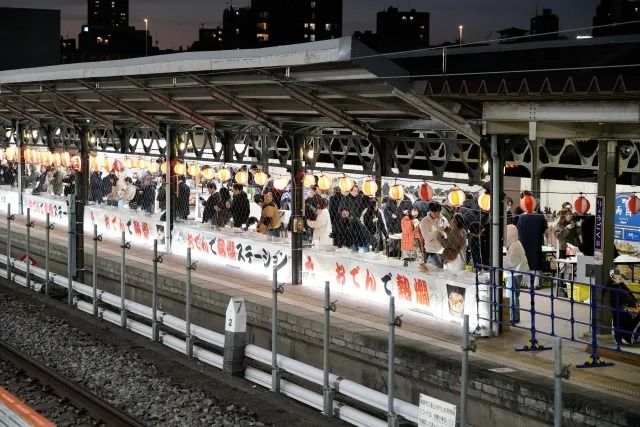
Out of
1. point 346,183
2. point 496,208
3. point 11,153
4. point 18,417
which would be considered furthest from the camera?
point 11,153

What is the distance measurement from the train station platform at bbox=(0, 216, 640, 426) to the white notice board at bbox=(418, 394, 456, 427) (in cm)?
144

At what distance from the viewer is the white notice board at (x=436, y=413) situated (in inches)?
315

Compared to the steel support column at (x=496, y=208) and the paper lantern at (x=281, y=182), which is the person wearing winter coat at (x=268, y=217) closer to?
the paper lantern at (x=281, y=182)

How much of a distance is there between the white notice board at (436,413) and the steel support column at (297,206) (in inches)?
325

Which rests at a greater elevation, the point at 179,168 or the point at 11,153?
the point at 11,153

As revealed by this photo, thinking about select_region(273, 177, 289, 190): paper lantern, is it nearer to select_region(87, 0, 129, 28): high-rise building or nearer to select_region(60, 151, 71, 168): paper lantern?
select_region(60, 151, 71, 168): paper lantern

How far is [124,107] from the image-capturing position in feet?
65.7

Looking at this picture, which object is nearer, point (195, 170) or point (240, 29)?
point (195, 170)

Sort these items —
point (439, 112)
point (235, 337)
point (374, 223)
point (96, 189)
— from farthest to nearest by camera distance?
1. point (96, 189)
2. point (374, 223)
3. point (235, 337)
4. point (439, 112)

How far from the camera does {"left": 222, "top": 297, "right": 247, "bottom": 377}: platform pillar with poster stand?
12.1m

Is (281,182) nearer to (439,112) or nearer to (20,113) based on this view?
(439,112)

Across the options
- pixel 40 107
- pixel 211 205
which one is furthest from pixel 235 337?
pixel 40 107

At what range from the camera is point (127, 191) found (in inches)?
995

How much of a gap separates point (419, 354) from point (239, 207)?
9631 mm
